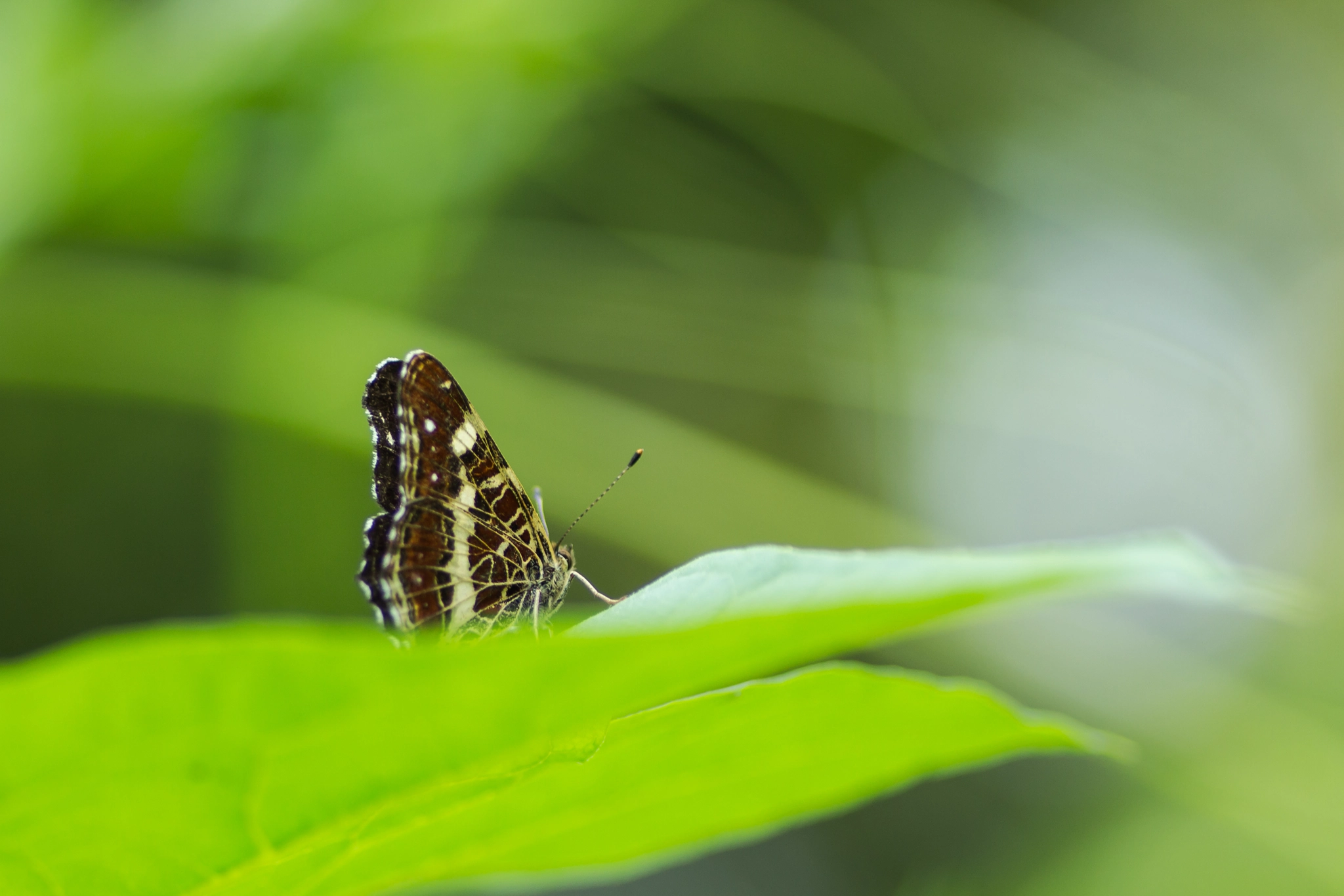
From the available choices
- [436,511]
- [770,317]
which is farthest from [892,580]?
[770,317]

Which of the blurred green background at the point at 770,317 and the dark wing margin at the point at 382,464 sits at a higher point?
the blurred green background at the point at 770,317

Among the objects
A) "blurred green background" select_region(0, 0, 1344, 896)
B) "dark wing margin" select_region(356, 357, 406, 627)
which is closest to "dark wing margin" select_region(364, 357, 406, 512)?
"dark wing margin" select_region(356, 357, 406, 627)

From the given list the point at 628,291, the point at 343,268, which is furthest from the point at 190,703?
the point at 628,291

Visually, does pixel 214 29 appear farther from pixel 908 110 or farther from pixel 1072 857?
pixel 1072 857

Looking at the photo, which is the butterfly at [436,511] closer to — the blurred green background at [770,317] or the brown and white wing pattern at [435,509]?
the brown and white wing pattern at [435,509]

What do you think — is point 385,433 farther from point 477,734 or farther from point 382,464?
point 477,734

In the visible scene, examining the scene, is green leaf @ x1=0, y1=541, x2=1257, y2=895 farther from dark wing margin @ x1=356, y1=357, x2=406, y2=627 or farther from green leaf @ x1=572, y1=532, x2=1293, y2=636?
dark wing margin @ x1=356, y1=357, x2=406, y2=627

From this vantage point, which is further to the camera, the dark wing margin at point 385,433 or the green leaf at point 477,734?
the dark wing margin at point 385,433

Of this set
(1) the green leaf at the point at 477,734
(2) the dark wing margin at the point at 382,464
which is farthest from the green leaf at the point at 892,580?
(2) the dark wing margin at the point at 382,464
